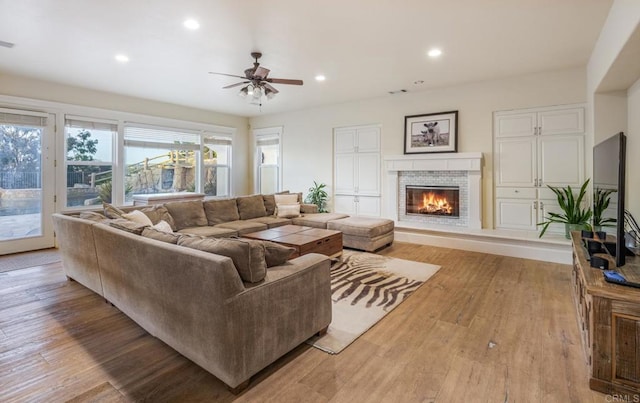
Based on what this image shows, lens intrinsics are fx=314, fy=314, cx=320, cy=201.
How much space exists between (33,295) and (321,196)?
193 inches

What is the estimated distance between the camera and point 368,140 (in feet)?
20.8

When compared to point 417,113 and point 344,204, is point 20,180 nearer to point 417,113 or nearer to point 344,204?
point 344,204

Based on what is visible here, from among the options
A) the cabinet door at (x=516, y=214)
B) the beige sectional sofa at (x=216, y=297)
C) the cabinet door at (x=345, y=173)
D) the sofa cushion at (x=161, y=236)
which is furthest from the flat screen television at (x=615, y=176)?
the cabinet door at (x=345, y=173)

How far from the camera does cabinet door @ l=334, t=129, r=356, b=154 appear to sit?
6566mm

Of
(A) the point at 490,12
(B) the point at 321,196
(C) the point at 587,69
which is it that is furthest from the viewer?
(B) the point at 321,196

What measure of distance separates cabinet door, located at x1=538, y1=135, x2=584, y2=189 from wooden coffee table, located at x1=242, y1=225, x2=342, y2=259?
3.25 m

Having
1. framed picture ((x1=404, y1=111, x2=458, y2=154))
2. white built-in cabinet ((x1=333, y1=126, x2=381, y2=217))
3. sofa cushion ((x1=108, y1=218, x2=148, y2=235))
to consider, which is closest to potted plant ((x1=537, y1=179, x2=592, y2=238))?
framed picture ((x1=404, y1=111, x2=458, y2=154))

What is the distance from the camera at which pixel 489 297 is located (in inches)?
124

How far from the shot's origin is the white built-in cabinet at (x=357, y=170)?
630 cm

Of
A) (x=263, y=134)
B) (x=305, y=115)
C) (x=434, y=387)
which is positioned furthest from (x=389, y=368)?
(x=263, y=134)

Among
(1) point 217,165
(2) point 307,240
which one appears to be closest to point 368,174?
(2) point 307,240

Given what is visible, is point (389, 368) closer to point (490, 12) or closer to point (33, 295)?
point (490, 12)

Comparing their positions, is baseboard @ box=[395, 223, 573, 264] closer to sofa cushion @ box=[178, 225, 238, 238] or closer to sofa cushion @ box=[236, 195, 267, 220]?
sofa cushion @ box=[236, 195, 267, 220]

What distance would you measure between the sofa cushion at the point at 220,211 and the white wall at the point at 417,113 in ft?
7.81
